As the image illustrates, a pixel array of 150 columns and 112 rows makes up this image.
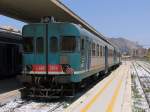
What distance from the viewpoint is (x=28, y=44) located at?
1516 cm

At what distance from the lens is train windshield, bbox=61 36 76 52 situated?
14.8 m

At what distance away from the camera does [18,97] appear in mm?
15617

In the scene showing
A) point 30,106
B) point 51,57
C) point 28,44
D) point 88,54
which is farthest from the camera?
point 88,54

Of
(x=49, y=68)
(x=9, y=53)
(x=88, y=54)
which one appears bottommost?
(x=49, y=68)

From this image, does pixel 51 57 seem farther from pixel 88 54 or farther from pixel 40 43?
pixel 88 54

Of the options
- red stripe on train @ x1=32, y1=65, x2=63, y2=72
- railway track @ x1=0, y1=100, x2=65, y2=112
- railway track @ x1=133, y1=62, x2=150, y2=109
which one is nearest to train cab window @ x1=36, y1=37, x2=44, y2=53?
red stripe on train @ x1=32, y1=65, x2=63, y2=72

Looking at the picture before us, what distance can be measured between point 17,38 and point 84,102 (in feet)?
37.5

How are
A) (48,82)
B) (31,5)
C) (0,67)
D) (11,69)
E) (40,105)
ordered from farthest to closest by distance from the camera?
(11,69) → (0,67) → (31,5) → (48,82) → (40,105)

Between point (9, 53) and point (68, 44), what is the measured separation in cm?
933

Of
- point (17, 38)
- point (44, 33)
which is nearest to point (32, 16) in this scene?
point (17, 38)

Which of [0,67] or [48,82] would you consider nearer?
[48,82]

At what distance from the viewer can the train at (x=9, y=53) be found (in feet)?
73.5

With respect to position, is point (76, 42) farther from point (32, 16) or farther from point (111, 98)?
point (32, 16)

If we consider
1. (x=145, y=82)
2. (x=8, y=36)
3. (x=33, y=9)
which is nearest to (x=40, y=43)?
(x=33, y=9)
